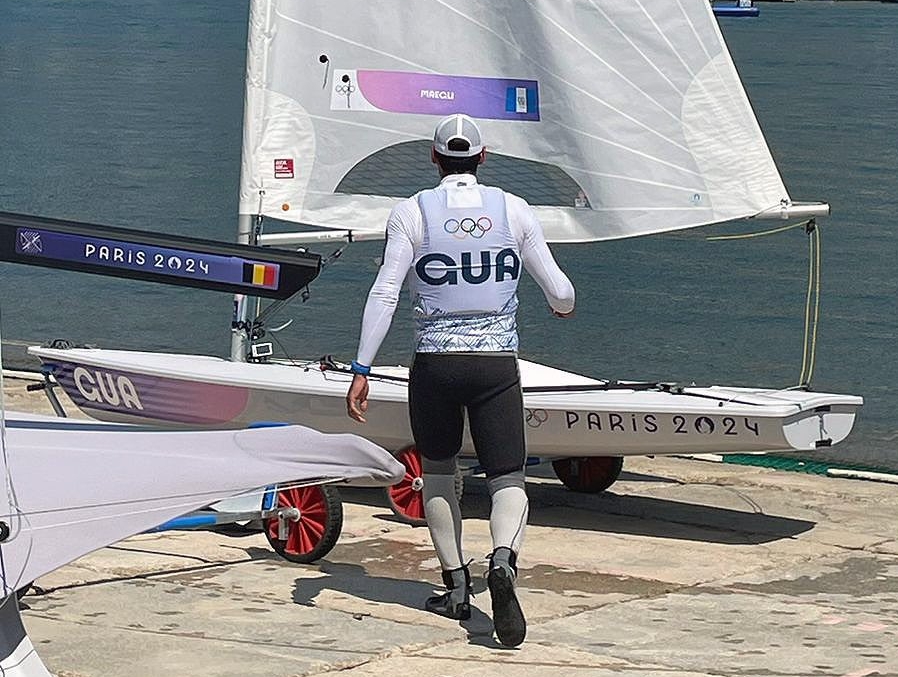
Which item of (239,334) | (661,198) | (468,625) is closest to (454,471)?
(468,625)

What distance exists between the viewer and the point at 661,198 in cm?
1009

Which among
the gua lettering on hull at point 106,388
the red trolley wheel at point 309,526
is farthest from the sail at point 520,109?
the red trolley wheel at point 309,526

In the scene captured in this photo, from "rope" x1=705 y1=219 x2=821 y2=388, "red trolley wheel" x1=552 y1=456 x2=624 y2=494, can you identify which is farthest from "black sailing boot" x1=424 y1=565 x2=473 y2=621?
"rope" x1=705 y1=219 x2=821 y2=388

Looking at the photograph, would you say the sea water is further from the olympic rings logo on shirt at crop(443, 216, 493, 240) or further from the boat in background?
the boat in background

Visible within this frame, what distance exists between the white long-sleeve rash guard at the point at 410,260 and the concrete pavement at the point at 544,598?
1007mm

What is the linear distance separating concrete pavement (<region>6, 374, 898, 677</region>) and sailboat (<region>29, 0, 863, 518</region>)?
1.05 meters

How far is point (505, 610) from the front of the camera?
5.98m

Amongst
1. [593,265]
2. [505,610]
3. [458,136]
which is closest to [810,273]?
[458,136]

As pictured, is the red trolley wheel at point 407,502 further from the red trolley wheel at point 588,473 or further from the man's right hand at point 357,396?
the man's right hand at point 357,396

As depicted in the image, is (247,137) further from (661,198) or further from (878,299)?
(878,299)

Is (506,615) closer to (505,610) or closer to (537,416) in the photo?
(505,610)

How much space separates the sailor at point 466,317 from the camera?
6336mm

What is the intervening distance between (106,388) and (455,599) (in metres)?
3.34

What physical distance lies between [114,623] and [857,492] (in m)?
4.39
